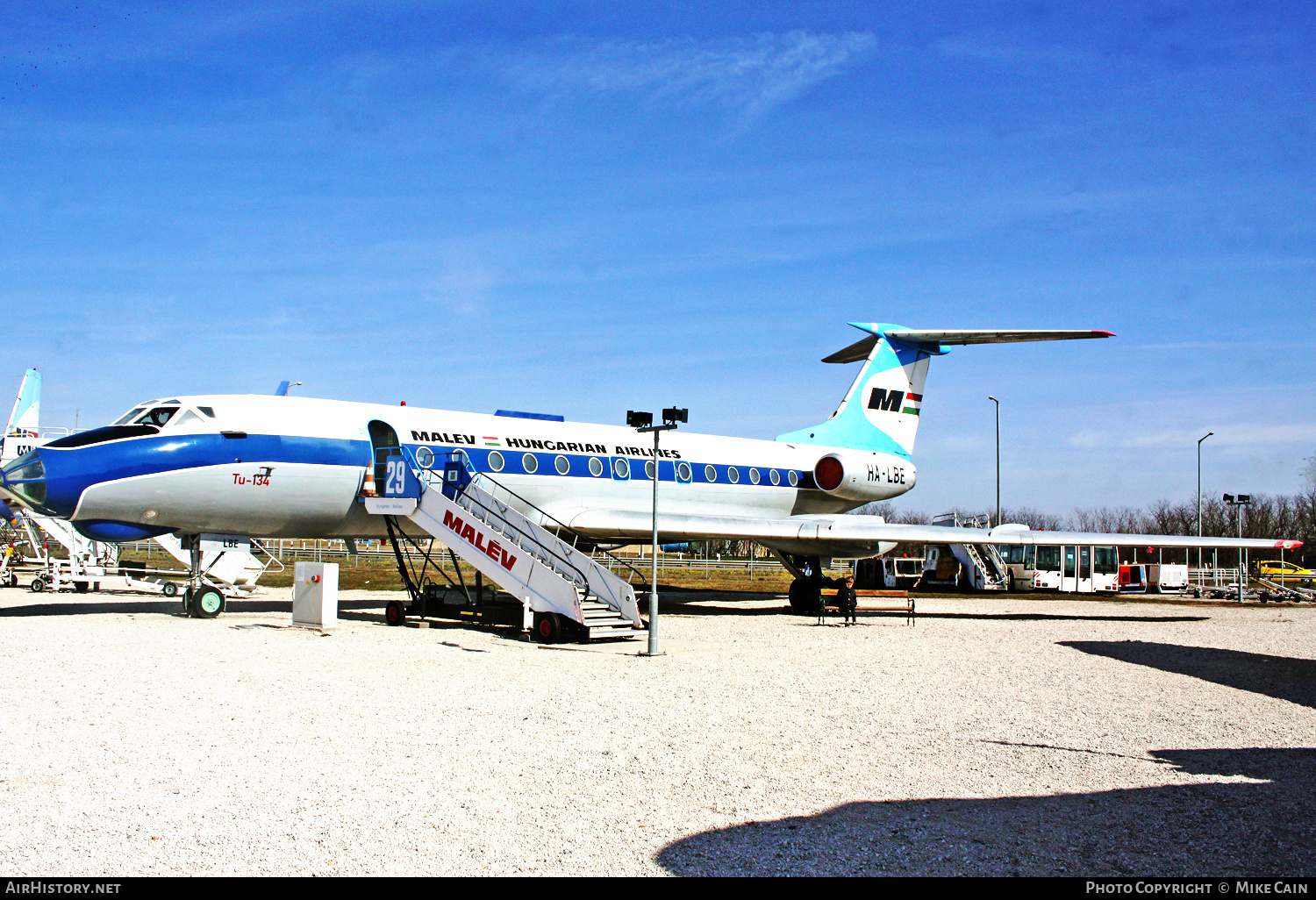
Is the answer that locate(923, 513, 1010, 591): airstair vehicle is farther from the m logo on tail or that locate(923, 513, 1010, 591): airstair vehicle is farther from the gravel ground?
the gravel ground

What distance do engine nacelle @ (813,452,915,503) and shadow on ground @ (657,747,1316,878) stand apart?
1942 centimetres

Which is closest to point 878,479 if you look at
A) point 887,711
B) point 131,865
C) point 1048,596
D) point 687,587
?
point 687,587

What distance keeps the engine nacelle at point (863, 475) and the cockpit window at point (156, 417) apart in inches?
608

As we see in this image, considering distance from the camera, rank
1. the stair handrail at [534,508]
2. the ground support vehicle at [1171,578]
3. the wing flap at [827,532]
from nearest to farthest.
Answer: the stair handrail at [534,508]
the wing flap at [827,532]
the ground support vehicle at [1171,578]

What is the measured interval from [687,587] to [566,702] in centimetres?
2515

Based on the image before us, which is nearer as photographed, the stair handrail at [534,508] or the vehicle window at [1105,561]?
the stair handrail at [534,508]

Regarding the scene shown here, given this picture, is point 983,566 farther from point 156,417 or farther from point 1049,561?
point 156,417

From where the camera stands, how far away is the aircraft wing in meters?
20.5

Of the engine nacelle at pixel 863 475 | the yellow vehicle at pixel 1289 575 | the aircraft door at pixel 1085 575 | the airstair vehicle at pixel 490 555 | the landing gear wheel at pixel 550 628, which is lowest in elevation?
the yellow vehicle at pixel 1289 575

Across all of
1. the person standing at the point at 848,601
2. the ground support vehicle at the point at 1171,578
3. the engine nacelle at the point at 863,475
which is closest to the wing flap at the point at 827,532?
the person standing at the point at 848,601

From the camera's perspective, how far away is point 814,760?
759 centimetres

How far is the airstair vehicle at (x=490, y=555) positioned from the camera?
15859mm

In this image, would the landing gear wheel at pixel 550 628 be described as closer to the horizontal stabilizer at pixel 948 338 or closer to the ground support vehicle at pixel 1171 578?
the horizontal stabilizer at pixel 948 338
